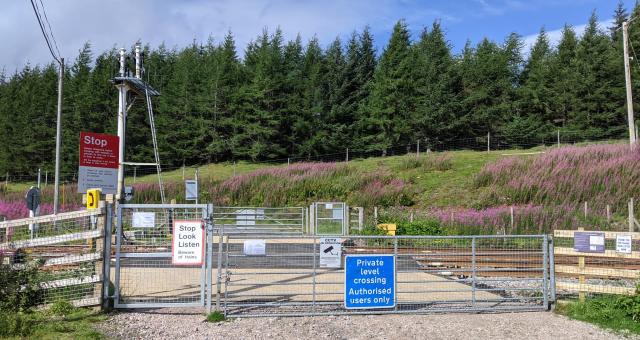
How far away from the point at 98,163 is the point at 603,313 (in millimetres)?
13302

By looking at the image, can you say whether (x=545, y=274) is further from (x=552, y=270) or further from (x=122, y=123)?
(x=122, y=123)

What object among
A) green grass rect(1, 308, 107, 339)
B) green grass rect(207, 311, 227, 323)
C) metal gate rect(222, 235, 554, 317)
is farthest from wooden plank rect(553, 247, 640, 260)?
green grass rect(1, 308, 107, 339)

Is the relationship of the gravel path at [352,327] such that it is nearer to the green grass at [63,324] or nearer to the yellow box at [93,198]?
the green grass at [63,324]

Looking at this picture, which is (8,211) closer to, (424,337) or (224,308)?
(224,308)

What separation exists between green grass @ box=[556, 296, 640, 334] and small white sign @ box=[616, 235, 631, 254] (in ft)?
2.89

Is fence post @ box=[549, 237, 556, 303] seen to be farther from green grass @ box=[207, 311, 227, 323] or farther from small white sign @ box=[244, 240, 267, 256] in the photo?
green grass @ box=[207, 311, 227, 323]

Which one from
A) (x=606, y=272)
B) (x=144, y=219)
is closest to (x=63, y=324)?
(x=144, y=219)

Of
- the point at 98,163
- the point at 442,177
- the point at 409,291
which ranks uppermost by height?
the point at 442,177

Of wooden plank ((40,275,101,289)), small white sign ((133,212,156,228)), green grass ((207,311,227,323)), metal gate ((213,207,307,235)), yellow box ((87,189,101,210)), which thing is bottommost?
green grass ((207,311,227,323))

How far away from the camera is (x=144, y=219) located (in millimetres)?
10508

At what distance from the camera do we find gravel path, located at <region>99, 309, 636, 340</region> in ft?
26.6

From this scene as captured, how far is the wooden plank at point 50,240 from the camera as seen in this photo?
902 centimetres

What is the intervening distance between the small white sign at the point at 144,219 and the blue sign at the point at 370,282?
3.83 m

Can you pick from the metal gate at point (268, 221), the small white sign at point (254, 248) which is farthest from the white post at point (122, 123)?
the small white sign at point (254, 248)
